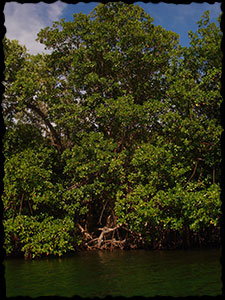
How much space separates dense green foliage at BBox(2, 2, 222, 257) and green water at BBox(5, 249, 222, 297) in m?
1.50

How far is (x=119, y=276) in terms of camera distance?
467 inches

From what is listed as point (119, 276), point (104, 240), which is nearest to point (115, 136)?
point (104, 240)

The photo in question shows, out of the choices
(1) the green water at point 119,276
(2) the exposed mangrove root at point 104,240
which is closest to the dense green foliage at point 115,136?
(2) the exposed mangrove root at point 104,240

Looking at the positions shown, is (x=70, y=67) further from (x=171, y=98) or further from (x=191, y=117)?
(x=191, y=117)

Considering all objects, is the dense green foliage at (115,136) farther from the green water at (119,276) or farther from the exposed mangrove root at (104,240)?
the green water at (119,276)

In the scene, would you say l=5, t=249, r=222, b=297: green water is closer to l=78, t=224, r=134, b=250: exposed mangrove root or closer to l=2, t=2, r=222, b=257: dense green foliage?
l=2, t=2, r=222, b=257: dense green foliage

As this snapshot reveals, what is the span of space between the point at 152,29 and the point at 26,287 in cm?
1622

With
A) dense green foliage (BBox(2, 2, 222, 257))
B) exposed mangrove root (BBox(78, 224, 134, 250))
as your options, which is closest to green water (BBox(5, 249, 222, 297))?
dense green foliage (BBox(2, 2, 222, 257))

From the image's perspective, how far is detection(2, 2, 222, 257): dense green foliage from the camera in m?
17.0

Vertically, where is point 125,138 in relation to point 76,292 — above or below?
above

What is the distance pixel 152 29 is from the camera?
20.9 m

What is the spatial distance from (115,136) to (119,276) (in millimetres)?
10902

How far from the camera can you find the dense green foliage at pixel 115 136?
1702 centimetres

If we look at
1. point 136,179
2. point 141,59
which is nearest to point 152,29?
point 141,59
